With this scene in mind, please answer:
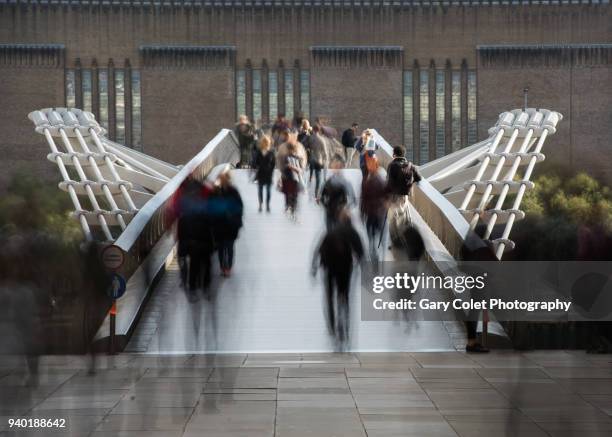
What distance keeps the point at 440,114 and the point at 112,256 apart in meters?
46.3

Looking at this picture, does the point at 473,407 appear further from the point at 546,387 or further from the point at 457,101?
the point at 457,101

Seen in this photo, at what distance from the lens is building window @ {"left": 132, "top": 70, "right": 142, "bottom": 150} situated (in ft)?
186

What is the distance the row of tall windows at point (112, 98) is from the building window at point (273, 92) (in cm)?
528

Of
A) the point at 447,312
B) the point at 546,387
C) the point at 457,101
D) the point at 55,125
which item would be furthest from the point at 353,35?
the point at 546,387

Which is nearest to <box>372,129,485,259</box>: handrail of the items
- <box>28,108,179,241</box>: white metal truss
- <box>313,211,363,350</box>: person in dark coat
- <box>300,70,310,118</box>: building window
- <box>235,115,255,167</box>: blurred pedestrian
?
<box>313,211,363,350</box>: person in dark coat

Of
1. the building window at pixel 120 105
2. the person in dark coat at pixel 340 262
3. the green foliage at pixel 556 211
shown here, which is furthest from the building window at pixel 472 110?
the person in dark coat at pixel 340 262

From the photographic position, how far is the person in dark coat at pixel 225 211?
13.2 metres

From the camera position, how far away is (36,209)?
157ft

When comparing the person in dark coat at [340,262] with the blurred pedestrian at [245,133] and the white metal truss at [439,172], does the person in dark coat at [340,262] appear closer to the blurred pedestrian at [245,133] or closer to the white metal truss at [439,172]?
the white metal truss at [439,172]

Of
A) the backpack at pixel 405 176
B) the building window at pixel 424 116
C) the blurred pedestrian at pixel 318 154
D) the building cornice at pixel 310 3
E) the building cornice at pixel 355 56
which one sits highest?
the building cornice at pixel 310 3

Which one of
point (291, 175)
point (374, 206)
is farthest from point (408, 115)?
point (374, 206)

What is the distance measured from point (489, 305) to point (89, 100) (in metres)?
45.0

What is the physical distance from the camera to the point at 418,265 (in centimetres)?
1402

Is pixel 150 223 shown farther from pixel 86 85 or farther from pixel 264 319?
pixel 86 85
